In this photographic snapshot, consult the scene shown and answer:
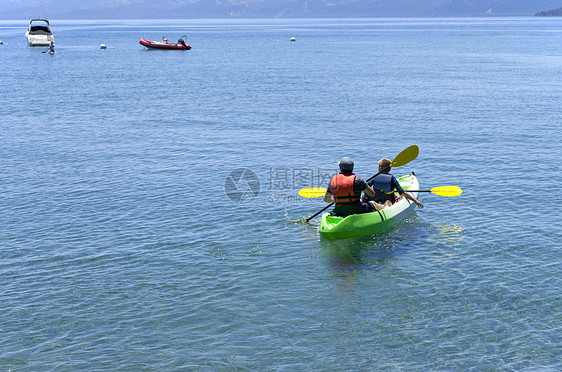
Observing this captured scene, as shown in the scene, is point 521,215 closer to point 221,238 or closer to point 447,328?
point 447,328

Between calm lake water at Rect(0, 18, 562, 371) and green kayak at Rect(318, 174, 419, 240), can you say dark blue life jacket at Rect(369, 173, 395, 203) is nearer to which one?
A: green kayak at Rect(318, 174, 419, 240)

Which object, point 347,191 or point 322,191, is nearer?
point 347,191

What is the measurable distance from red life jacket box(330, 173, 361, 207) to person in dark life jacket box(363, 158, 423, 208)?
1.18 meters

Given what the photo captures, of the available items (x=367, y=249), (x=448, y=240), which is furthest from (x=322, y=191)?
(x=448, y=240)

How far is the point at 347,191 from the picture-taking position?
15406 mm

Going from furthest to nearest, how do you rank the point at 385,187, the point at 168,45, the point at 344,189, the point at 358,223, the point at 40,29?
the point at 40,29 < the point at 168,45 < the point at 385,187 < the point at 358,223 < the point at 344,189

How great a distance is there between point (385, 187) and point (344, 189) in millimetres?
2014

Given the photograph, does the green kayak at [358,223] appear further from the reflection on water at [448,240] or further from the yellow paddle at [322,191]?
the yellow paddle at [322,191]

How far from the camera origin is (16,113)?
125 ft

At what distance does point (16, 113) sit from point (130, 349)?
31809 mm

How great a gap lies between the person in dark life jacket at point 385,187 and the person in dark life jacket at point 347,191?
944 millimetres

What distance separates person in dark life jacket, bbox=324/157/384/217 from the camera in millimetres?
15219

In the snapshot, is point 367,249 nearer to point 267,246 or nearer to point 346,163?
point 346,163

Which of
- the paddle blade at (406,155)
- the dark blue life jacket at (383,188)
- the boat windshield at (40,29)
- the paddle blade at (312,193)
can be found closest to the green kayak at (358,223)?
the dark blue life jacket at (383,188)
